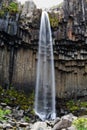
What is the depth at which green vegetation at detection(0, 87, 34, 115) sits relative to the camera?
24.6 meters

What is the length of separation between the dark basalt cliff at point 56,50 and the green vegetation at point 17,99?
0.69 metres

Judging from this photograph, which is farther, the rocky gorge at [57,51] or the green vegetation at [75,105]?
the rocky gorge at [57,51]

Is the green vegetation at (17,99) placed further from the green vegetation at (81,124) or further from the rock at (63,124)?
the green vegetation at (81,124)

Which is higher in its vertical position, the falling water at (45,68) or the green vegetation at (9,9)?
the green vegetation at (9,9)

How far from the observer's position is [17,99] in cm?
2541

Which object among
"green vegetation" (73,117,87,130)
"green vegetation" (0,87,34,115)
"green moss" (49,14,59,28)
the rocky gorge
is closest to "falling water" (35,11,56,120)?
"green moss" (49,14,59,28)

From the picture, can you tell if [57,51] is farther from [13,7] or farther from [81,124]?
[81,124]

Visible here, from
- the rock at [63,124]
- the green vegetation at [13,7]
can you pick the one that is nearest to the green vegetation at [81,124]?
the rock at [63,124]

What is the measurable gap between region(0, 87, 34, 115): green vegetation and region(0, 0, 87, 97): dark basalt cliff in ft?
2.27

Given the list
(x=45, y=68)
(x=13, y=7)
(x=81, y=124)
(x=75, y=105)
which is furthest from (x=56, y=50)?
(x=81, y=124)

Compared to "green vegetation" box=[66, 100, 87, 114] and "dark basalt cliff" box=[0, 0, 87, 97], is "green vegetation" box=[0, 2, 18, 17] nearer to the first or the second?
"dark basalt cliff" box=[0, 0, 87, 97]

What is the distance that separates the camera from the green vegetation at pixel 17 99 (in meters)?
24.6

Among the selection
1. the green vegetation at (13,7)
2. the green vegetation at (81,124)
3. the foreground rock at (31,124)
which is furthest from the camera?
the green vegetation at (13,7)

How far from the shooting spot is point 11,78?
88.3ft
